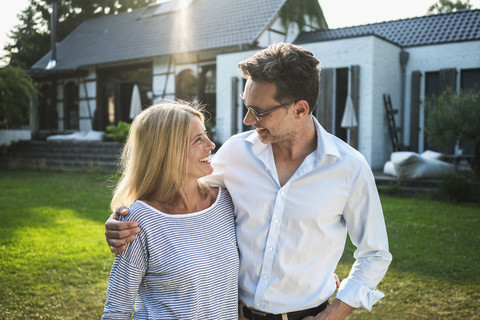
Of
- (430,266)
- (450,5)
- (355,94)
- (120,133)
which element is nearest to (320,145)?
(430,266)

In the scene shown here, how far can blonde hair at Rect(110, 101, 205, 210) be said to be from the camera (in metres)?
1.87

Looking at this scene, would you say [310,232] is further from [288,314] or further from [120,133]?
[120,133]

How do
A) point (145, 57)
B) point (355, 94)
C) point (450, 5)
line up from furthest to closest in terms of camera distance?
point (450, 5) < point (145, 57) < point (355, 94)

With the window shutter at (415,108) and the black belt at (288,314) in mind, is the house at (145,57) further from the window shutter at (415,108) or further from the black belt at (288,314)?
the black belt at (288,314)

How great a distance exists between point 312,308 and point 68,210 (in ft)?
21.6

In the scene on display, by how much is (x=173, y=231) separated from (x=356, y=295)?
0.81 m

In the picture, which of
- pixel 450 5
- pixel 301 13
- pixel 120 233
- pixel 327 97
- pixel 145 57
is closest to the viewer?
pixel 120 233

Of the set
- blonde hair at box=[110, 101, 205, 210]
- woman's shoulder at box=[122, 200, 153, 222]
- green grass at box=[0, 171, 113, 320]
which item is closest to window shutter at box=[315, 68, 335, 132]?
green grass at box=[0, 171, 113, 320]

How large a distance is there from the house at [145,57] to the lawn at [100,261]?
828cm

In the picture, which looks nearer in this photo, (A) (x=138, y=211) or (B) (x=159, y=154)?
(A) (x=138, y=211)

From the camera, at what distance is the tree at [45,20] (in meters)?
30.0

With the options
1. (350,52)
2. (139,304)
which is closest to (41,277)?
(139,304)

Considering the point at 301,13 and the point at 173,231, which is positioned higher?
the point at 301,13

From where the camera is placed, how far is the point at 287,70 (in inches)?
76.8
